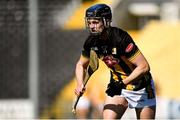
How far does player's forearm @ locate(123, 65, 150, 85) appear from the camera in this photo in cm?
730

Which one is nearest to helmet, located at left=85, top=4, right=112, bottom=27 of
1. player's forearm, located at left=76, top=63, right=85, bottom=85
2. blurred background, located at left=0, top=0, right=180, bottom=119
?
player's forearm, located at left=76, top=63, right=85, bottom=85

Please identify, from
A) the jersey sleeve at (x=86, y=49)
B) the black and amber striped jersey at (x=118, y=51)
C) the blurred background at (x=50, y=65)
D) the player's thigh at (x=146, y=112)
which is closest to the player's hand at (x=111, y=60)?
the black and amber striped jersey at (x=118, y=51)

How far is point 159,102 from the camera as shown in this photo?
13.5 metres

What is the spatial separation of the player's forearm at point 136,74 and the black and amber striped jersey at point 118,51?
0.42ft

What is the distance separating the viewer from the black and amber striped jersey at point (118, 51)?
732cm

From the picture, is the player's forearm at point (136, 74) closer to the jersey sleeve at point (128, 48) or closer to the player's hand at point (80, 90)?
the jersey sleeve at point (128, 48)

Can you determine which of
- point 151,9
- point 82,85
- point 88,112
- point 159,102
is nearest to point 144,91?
point 82,85

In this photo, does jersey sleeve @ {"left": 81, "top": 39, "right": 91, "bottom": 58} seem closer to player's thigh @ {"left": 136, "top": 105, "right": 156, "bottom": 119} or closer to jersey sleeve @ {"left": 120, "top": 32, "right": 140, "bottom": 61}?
jersey sleeve @ {"left": 120, "top": 32, "right": 140, "bottom": 61}

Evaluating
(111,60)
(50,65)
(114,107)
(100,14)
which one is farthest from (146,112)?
(50,65)

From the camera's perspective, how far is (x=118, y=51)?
733 cm

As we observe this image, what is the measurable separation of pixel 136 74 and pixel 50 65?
7.51 metres

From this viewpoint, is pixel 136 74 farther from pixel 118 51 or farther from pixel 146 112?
pixel 146 112

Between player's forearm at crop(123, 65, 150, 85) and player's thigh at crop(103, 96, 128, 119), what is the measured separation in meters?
0.37

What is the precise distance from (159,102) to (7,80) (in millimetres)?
2911
